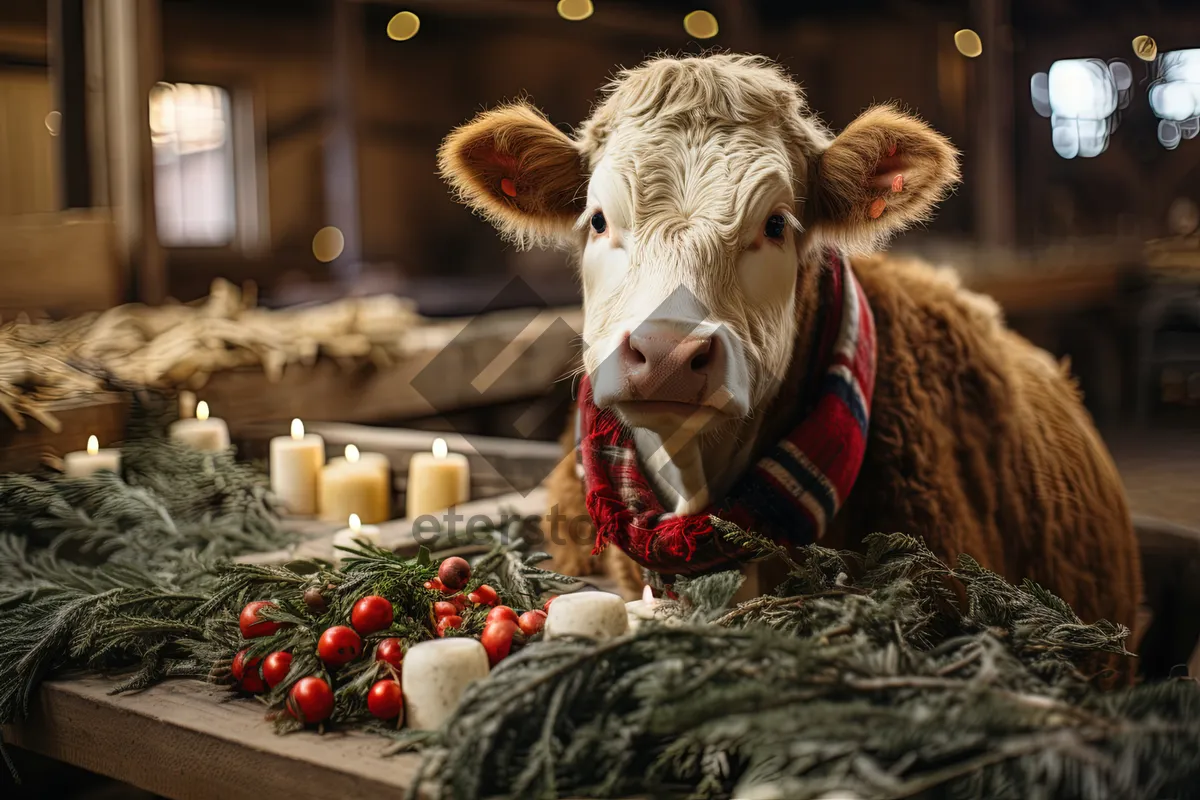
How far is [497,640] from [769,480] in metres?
0.42

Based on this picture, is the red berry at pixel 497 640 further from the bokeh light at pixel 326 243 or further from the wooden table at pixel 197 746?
the bokeh light at pixel 326 243

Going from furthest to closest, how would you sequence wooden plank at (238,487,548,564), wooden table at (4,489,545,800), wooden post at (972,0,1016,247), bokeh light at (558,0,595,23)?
bokeh light at (558,0,595,23) → wooden post at (972,0,1016,247) → wooden plank at (238,487,548,564) → wooden table at (4,489,545,800)

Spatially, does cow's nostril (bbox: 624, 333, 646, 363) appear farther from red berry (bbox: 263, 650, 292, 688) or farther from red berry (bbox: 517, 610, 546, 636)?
red berry (bbox: 263, 650, 292, 688)

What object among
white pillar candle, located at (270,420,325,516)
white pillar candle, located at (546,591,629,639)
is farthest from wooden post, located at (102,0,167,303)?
white pillar candle, located at (546,591,629,639)

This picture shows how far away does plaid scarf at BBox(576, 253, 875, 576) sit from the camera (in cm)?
136

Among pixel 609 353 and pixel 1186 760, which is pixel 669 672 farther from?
pixel 609 353

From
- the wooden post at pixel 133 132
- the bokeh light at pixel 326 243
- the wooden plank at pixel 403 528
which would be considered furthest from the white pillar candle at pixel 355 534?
the bokeh light at pixel 326 243

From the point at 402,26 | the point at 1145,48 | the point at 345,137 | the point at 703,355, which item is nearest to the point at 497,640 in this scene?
the point at 703,355

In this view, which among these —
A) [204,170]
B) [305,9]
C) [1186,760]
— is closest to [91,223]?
[1186,760]

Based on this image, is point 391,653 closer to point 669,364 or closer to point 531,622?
point 531,622

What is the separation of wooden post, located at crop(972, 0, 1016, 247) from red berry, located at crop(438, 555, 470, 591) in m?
5.52

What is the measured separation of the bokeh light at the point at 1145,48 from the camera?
23.2 feet

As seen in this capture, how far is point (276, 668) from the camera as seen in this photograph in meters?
1.12

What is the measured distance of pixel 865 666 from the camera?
0.86 meters
